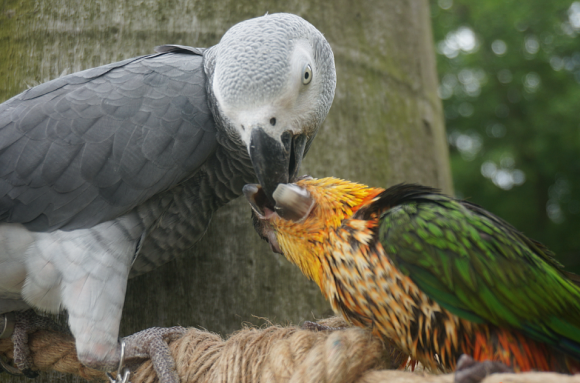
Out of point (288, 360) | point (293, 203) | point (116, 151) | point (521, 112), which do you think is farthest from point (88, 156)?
point (521, 112)

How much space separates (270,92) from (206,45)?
1.94 ft

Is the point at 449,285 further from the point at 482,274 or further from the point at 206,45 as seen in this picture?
the point at 206,45

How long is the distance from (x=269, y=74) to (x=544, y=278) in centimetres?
84

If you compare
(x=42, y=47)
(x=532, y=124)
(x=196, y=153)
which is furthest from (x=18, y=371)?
(x=532, y=124)

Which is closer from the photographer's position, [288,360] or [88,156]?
[288,360]

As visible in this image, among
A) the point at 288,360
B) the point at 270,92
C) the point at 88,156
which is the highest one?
the point at 270,92

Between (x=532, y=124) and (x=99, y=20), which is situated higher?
(x=99, y=20)

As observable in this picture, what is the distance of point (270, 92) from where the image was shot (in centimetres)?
125

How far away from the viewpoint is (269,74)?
1256mm

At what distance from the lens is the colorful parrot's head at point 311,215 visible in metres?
1.00

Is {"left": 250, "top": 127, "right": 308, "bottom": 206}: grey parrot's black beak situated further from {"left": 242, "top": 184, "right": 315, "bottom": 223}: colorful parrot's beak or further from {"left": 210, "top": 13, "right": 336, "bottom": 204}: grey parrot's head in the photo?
{"left": 242, "top": 184, "right": 315, "bottom": 223}: colorful parrot's beak

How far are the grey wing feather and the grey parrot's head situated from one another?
0.58ft

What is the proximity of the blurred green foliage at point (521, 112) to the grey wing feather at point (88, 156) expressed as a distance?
21.1 feet

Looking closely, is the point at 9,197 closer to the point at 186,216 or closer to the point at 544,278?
the point at 186,216
